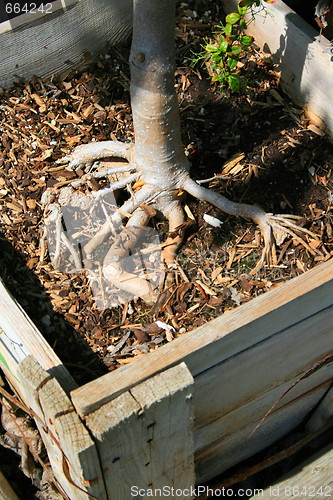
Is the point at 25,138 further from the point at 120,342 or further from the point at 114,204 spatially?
the point at 120,342

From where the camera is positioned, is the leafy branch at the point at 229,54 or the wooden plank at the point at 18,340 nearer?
the wooden plank at the point at 18,340

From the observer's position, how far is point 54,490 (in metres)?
1.95

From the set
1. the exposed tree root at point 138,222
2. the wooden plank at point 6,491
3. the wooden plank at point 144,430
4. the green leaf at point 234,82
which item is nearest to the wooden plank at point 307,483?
the wooden plank at point 144,430

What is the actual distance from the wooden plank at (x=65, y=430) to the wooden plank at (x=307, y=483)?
2.54ft

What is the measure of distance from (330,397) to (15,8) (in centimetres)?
222

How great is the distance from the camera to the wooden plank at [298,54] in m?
2.34

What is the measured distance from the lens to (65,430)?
4.06 feet

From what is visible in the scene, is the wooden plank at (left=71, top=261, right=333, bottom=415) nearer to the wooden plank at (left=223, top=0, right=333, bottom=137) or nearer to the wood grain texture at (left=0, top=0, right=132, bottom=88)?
the wooden plank at (left=223, top=0, right=333, bottom=137)

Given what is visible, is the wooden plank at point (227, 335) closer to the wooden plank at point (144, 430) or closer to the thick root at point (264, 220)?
the wooden plank at point (144, 430)

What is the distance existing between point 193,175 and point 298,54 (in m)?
0.69

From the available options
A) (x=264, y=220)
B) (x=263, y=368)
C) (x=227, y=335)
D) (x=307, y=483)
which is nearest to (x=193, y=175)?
(x=264, y=220)

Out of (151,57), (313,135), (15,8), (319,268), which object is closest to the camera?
(319,268)

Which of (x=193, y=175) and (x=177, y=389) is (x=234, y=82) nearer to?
(x=193, y=175)

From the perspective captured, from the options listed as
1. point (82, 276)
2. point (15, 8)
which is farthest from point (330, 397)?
point (15, 8)
